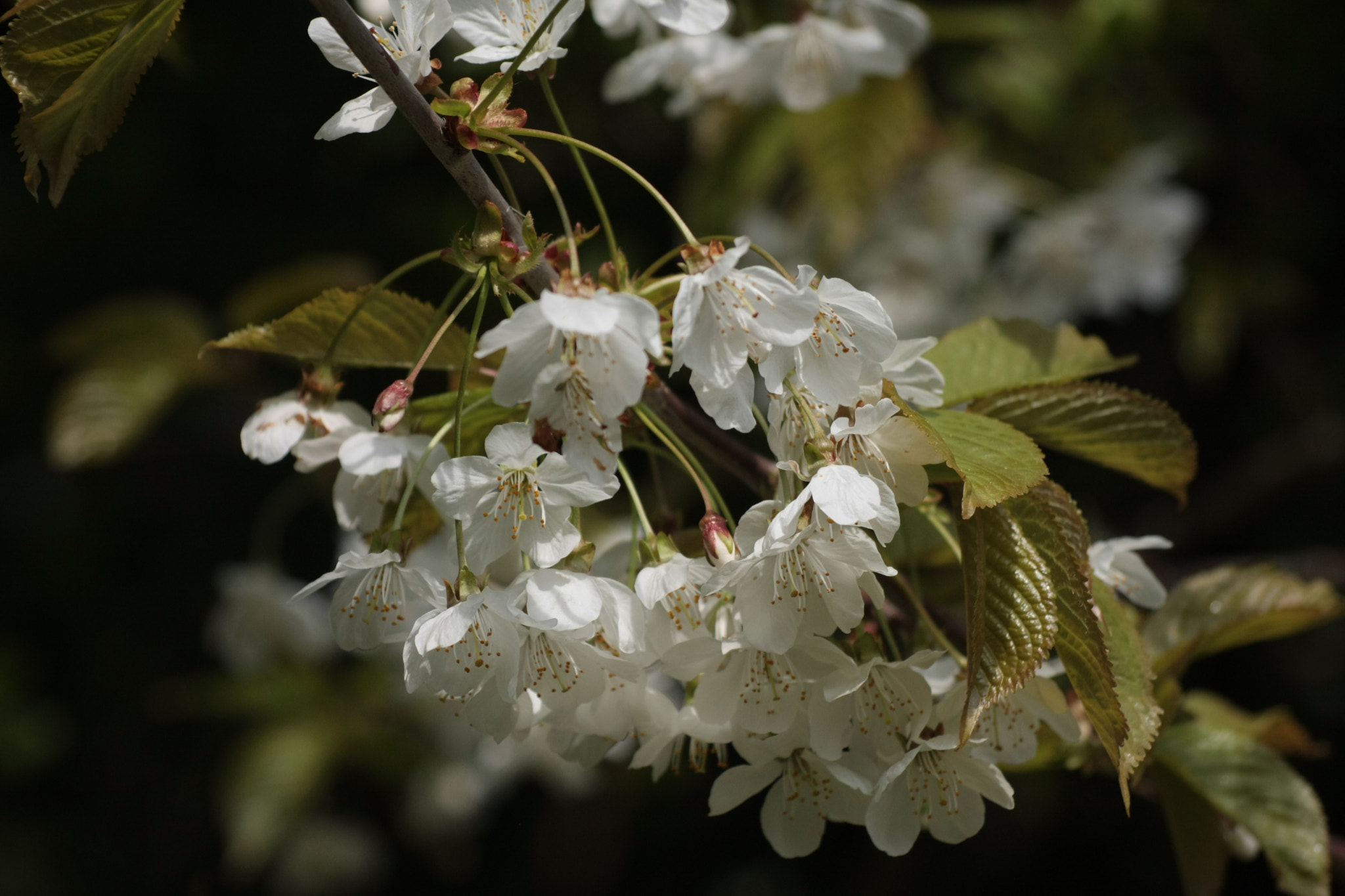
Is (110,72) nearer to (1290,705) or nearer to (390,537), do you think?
(390,537)

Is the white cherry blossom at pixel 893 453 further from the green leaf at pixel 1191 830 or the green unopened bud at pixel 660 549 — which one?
the green leaf at pixel 1191 830

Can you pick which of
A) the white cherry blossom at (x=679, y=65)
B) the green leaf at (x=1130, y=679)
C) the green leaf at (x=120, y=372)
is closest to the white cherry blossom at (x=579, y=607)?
the green leaf at (x=1130, y=679)

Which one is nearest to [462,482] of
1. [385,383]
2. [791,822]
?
[791,822]

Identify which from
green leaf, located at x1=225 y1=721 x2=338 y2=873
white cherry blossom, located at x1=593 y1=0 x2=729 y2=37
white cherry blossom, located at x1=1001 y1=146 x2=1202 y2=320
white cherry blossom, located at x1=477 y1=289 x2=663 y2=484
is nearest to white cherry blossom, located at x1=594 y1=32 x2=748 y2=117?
white cherry blossom, located at x1=593 y1=0 x2=729 y2=37

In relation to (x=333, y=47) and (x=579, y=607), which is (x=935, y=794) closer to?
(x=579, y=607)

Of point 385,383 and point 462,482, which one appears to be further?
point 385,383

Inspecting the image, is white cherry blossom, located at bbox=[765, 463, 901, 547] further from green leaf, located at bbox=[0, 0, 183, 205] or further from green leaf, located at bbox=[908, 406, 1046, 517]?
green leaf, located at bbox=[0, 0, 183, 205]
